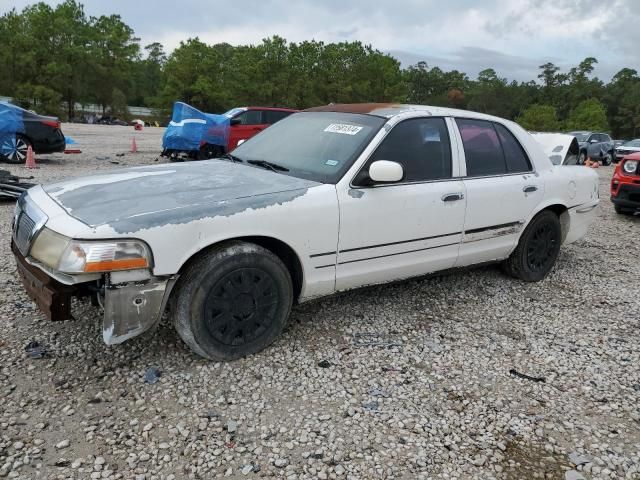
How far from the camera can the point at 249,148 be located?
13.9 feet

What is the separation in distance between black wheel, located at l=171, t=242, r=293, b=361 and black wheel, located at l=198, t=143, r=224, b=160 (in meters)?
10.3

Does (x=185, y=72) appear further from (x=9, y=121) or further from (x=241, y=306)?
(x=241, y=306)

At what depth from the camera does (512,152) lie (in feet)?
14.8

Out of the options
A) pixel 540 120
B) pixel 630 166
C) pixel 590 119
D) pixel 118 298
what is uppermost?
pixel 590 119

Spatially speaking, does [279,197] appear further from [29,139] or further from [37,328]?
[29,139]

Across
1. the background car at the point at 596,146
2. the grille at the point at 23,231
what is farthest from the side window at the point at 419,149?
the background car at the point at 596,146

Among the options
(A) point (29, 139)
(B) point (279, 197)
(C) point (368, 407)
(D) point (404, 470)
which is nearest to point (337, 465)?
(D) point (404, 470)

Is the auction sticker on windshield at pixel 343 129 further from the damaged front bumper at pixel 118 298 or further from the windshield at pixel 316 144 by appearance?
the damaged front bumper at pixel 118 298

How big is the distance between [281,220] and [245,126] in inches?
434

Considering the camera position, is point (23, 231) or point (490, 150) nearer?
point (23, 231)

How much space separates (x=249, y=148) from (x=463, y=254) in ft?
6.48

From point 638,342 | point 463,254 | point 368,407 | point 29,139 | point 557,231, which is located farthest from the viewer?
point 29,139

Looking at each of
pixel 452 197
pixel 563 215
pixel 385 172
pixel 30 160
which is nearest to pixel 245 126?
pixel 30 160

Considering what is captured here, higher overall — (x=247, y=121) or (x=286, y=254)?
(x=247, y=121)
